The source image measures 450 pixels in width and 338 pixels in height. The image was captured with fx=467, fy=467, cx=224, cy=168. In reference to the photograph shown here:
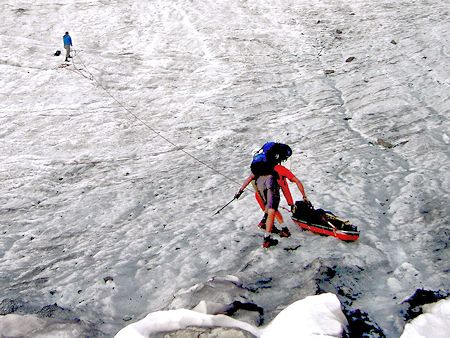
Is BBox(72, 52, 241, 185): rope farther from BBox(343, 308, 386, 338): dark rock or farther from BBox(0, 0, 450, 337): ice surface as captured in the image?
BBox(343, 308, 386, 338): dark rock

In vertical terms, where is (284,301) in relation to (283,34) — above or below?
below

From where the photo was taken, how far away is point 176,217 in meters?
10.0

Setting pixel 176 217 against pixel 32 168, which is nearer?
pixel 176 217

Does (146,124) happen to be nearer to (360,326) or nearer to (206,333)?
(206,333)

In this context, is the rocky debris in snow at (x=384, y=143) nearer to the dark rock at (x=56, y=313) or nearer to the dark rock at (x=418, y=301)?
the dark rock at (x=418, y=301)

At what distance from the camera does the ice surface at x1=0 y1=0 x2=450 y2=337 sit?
730cm

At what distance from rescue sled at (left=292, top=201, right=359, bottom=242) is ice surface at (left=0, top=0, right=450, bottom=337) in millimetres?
215

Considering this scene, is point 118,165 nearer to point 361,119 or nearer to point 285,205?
point 285,205

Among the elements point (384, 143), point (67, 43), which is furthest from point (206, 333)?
point (67, 43)

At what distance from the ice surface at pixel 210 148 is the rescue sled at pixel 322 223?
215mm

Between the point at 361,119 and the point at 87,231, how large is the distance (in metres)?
8.92

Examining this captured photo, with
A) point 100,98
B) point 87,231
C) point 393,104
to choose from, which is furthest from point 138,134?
point 393,104

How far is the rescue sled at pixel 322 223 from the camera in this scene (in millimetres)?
7949

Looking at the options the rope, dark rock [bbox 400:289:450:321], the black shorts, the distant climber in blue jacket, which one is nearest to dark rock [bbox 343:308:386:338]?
dark rock [bbox 400:289:450:321]
